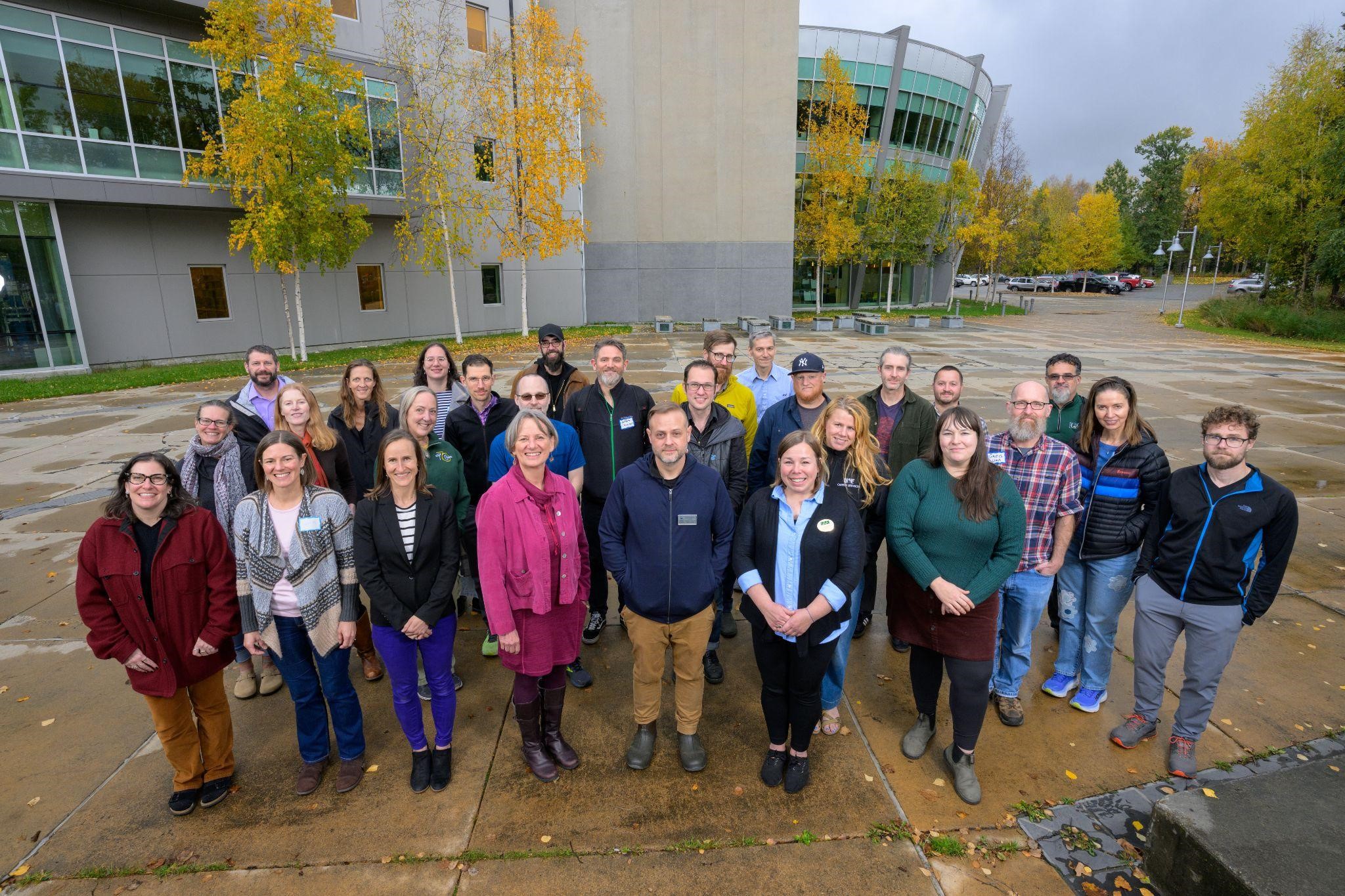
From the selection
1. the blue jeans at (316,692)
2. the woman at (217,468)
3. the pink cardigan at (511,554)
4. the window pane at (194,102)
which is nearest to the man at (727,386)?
the pink cardigan at (511,554)

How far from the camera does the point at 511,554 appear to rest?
3322 mm

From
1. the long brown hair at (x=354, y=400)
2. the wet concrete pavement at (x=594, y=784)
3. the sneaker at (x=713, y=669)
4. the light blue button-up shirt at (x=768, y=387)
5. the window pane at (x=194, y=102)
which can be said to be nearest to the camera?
the wet concrete pavement at (x=594, y=784)

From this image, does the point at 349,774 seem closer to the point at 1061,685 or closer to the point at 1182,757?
the point at 1061,685

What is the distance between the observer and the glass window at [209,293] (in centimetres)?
1858

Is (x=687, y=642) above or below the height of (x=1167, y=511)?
below

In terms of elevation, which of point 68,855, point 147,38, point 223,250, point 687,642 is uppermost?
point 147,38

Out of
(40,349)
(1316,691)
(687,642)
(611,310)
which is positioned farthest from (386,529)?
Answer: (611,310)

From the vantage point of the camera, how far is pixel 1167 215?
68188 millimetres

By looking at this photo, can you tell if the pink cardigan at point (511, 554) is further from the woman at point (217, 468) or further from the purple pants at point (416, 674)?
the woman at point (217, 468)

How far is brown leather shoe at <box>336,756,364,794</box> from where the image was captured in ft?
11.5

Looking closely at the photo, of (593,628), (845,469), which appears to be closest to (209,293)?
(593,628)

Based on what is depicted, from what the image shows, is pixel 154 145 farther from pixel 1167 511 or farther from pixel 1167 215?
pixel 1167 215

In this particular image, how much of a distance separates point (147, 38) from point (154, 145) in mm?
2582

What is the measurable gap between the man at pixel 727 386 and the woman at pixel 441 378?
74.1 inches
